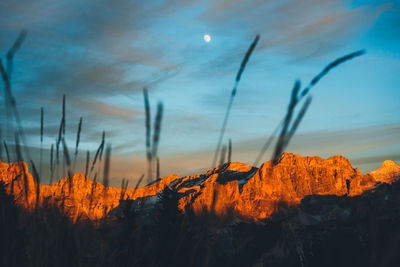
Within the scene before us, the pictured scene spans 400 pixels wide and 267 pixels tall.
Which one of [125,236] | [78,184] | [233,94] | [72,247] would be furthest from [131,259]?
[233,94]

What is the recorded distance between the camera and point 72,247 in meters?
2.12

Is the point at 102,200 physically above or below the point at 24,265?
above

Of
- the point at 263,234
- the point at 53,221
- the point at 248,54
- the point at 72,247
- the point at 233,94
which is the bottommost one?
the point at 263,234

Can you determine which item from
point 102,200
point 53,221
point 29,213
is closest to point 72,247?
point 53,221

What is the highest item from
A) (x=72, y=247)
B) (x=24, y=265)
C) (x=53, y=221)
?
(x=53, y=221)

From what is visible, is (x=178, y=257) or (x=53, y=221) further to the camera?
(x=53, y=221)

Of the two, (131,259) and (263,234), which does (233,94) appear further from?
(263,234)

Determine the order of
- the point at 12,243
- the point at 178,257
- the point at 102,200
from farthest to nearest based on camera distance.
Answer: the point at 102,200, the point at 12,243, the point at 178,257

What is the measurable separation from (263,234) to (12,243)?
663 feet

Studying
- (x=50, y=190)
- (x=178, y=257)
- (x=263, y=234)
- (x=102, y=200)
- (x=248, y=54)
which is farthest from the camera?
(x=263, y=234)

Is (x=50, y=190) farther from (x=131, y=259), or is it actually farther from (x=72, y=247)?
(x=131, y=259)

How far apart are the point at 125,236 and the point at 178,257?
53 centimetres

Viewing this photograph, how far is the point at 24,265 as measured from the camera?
2375 mm

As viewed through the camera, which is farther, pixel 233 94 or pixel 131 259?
pixel 131 259
